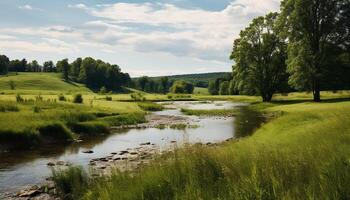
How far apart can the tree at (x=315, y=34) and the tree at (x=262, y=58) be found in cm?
1762

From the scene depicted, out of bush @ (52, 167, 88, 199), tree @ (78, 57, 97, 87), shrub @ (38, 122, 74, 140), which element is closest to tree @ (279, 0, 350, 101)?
shrub @ (38, 122, 74, 140)

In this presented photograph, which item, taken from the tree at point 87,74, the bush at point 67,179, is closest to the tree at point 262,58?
the bush at point 67,179

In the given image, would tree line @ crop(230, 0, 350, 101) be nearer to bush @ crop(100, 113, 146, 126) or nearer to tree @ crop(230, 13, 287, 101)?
tree @ crop(230, 13, 287, 101)

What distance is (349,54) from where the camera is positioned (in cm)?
5756

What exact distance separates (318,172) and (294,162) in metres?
0.73

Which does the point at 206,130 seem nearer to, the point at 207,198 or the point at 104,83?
the point at 207,198

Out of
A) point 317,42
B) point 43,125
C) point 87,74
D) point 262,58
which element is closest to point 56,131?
point 43,125

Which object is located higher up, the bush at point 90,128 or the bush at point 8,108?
the bush at point 8,108

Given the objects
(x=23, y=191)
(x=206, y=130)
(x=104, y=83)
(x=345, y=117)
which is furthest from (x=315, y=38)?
(x=104, y=83)

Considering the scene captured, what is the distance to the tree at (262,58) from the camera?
252 feet

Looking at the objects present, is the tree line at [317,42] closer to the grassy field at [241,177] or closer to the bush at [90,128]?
the bush at [90,128]

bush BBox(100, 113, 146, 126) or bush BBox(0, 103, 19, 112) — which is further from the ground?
bush BBox(0, 103, 19, 112)

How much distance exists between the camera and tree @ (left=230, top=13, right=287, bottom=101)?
252ft

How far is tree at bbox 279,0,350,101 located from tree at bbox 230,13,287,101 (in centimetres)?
1762
